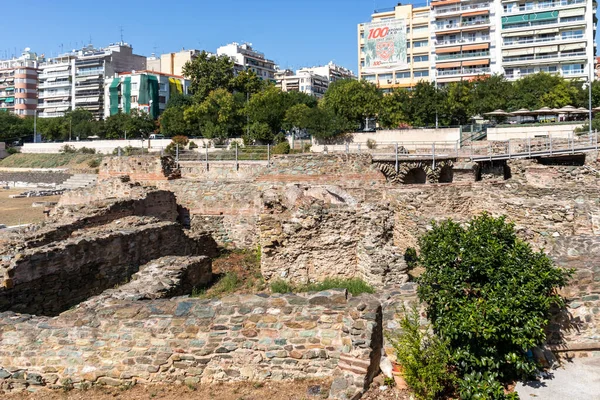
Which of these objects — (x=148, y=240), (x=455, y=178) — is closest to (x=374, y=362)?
(x=148, y=240)

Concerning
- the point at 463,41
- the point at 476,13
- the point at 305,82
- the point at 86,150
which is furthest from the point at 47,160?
the point at 305,82

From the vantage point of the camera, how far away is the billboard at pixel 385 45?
268ft

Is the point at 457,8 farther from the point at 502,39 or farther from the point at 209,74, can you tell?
the point at 209,74

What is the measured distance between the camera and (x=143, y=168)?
2158 centimetres

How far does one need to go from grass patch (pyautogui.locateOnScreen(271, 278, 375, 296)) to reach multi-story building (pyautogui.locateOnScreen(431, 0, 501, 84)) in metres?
70.1

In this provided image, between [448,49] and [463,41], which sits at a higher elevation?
[463,41]

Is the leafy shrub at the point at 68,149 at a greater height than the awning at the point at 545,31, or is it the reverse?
the awning at the point at 545,31

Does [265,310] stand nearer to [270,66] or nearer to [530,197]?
[530,197]

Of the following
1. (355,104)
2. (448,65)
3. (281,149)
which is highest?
(448,65)

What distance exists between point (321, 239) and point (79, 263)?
4.79 m

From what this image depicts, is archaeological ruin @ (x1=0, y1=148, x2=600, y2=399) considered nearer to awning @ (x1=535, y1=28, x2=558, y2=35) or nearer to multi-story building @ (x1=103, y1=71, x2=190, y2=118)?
awning @ (x1=535, y1=28, x2=558, y2=35)

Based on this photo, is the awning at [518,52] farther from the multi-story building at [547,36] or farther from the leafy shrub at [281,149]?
the leafy shrub at [281,149]

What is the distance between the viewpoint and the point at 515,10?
73.7 metres

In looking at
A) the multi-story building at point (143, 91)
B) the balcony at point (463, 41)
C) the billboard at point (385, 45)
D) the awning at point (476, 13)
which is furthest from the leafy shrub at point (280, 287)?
the multi-story building at point (143, 91)
